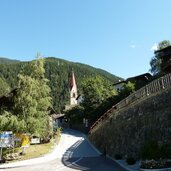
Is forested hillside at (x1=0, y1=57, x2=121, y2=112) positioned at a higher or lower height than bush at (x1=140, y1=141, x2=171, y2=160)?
higher

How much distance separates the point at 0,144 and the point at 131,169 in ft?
49.8

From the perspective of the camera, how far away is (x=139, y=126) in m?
28.7

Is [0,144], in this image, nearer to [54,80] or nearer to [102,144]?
[102,144]

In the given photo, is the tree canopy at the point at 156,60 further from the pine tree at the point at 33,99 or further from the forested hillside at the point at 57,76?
the forested hillside at the point at 57,76

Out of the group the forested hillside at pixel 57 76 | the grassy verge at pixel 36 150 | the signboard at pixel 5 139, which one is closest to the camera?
the signboard at pixel 5 139

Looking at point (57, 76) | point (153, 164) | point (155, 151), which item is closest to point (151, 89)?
point (155, 151)

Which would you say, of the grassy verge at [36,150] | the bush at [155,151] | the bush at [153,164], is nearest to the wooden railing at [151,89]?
the bush at [155,151]

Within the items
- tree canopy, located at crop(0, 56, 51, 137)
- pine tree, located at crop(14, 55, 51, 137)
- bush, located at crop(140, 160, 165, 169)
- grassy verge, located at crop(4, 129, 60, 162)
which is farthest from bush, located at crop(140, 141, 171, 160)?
pine tree, located at crop(14, 55, 51, 137)

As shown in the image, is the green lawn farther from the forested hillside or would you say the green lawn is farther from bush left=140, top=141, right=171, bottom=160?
the forested hillside

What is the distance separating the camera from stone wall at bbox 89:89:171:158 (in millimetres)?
25438

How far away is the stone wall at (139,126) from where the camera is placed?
2544 cm

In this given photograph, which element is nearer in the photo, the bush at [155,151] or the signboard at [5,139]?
the bush at [155,151]

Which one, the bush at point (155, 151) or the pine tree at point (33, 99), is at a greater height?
the pine tree at point (33, 99)

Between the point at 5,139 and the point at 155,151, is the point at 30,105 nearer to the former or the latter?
the point at 5,139
